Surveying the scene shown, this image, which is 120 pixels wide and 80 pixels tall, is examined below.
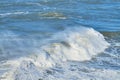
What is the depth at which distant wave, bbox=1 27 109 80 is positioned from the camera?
26.5ft

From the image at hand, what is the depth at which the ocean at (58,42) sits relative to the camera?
8.29m

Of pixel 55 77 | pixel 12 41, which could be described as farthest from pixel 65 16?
pixel 55 77

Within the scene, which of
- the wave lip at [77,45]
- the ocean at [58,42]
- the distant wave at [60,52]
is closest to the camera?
the distant wave at [60,52]

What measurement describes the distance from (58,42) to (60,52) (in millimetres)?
727

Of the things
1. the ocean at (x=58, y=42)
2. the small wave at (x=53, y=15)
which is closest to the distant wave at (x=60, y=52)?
the ocean at (x=58, y=42)

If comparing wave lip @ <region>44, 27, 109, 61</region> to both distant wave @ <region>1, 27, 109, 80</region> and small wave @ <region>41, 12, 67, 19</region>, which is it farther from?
small wave @ <region>41, 12, 67, 19</region>

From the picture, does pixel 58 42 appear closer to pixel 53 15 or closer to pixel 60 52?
pixel 60 52

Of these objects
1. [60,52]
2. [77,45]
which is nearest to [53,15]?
[77,45]

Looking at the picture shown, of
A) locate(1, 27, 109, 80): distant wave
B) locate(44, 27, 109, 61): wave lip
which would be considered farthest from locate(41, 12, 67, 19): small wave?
locate(44, 27, 109, 61): wave lip

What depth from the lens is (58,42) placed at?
1041 cm

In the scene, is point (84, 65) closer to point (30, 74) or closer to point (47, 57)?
point (47, 57)

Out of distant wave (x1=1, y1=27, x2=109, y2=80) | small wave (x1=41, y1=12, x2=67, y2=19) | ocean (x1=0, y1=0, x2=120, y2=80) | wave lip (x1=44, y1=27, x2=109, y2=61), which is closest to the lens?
distant wave (x1=1, y1=27, x2=109, y2=80)

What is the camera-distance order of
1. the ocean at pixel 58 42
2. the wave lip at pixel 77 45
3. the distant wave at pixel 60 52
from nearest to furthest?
1. the distant wave at pixel 60 52
2. the ocean at pixel 58 42
3. the wave lip at pixel 77 45

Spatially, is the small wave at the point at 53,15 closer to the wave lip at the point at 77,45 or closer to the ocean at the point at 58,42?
the ocean at the point at 58,42
